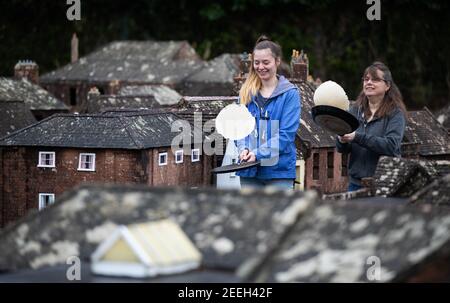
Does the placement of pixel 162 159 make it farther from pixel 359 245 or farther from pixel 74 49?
pixel 74 49

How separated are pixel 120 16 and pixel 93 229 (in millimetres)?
77789

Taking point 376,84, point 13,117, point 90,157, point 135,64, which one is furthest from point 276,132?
point 135,64

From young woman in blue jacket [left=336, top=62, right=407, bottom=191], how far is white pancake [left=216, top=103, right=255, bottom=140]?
1.33 metres

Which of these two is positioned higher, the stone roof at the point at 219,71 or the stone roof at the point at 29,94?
the stone roof at the point at 219,71

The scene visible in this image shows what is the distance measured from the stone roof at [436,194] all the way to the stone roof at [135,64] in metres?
57.4

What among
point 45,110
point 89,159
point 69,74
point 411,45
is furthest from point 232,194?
point 411,45

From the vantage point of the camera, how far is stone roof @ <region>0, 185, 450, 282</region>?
31.0ft

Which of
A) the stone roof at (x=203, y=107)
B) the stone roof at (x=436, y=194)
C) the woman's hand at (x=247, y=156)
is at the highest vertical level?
the stone roof at (x=203, y=107)

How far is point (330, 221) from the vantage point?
32.3 ft

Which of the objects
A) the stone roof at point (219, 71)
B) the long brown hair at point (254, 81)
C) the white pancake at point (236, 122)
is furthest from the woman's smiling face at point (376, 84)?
the stone roof at point (219, 71)

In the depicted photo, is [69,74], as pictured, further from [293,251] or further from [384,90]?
[293,251]

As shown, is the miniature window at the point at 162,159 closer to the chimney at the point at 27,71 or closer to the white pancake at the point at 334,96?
the white pancake at the point at 334,96

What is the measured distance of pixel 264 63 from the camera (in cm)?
1591

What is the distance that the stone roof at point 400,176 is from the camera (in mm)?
19062
